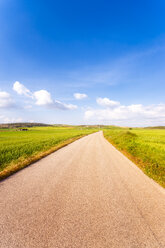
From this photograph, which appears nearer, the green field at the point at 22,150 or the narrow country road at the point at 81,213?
A: the narrow country road at the point at 81,213

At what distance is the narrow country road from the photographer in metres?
2.46

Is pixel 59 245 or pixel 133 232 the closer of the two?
pixel 59 245

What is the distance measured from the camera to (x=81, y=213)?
328cm

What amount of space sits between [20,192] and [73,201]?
7.15 ft

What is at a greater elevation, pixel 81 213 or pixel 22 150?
pixel 81 213

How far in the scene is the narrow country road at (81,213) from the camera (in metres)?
2.46

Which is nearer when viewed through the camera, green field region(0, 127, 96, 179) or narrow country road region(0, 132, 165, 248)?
narrow country road region(0, 132, 165, 248)

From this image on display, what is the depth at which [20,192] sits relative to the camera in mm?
4309


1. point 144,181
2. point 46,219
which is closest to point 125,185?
point 144,181

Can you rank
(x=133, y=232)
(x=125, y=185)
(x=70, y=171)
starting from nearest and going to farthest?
(x=133, y=232)
(x=125, y=185)
(x=70, y=171)

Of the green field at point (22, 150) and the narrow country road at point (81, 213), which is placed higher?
the narrow country road at point (81, 213)

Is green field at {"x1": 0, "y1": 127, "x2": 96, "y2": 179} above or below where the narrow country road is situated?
below

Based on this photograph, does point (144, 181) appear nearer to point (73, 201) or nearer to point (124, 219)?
point (124, 219)

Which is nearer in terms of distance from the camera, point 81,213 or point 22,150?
point 81,213
